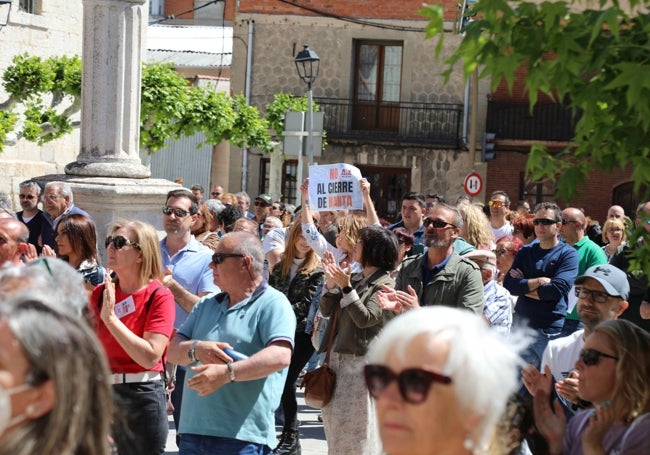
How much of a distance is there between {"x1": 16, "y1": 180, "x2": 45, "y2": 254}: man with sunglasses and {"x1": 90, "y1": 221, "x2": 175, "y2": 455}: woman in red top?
3987 millimetres

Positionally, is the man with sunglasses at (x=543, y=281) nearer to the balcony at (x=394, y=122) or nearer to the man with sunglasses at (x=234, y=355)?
the man with sunglasses at (x=234, y=355)

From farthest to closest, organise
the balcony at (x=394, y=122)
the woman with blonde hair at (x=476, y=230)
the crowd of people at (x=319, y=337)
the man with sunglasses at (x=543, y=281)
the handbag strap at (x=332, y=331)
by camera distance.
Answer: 1. the balcony at (x=394, y=122)
2. the woman with blonde hair at (x=476, y=230)
3. the man with sunglasses at (x=543, y=281)
4. the handbag strap at (x=332, y=331)
5. the crowd of people at (x=319, y=337)

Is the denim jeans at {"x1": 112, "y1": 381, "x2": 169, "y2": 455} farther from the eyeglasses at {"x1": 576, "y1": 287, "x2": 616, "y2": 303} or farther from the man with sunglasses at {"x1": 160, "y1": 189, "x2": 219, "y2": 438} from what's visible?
the eyeglasses at {"x1": 576, "y1": 287, "x2": 616, "y2": 303}

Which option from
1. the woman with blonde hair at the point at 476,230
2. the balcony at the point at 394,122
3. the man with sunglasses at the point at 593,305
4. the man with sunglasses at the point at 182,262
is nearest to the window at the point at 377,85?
the balcony at the point at 394,122

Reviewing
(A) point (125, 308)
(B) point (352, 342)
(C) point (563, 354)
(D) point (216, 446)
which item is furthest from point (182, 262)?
(C) point (563, 354)

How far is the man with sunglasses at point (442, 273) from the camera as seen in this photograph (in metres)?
7.41

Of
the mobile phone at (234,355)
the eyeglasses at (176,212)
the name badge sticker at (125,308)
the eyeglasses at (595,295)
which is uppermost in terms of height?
the eyeglasses at (176,212)

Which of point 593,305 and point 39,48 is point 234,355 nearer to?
point 593,305

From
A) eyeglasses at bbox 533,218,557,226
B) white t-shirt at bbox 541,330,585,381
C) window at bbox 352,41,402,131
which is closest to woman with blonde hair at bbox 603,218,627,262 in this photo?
eyeglasses at bbox 533,218,557,226

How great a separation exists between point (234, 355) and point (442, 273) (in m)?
2.00

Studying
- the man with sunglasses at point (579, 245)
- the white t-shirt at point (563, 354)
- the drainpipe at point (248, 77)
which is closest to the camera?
the white t-shirt at point (563, 354)

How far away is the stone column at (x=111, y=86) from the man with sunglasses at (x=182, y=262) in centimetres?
100

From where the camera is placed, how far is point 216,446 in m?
5.96

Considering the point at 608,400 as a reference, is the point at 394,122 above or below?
above
